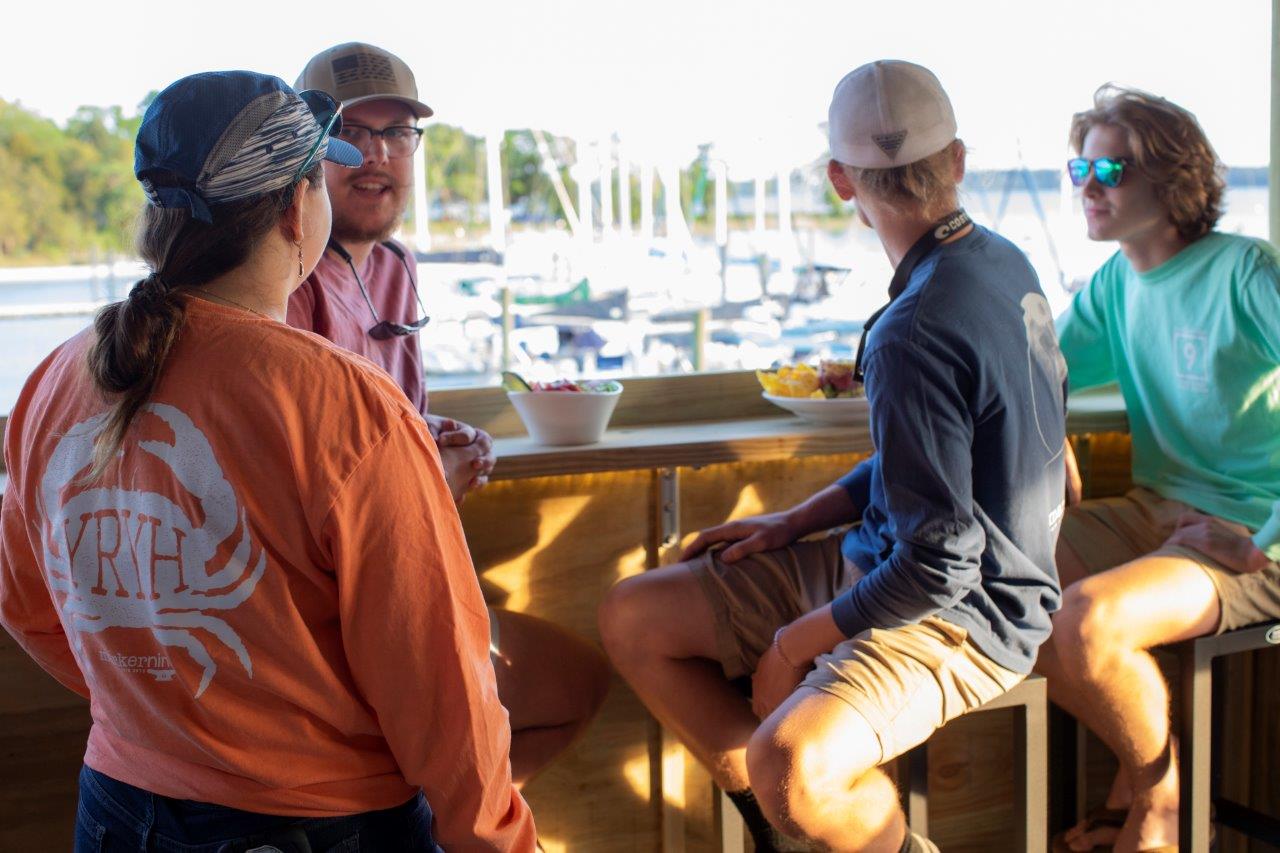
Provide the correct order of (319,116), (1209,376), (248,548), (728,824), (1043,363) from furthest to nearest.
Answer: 1. (1209,376)
2. (728,824)
3. (1043,363)
4. (319,116)
5. (248,548)

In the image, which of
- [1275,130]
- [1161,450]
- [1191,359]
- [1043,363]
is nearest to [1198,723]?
[1161,450]

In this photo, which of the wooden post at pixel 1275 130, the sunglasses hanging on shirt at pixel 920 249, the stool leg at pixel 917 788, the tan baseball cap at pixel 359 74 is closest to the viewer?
the sunglasses hanging on shirt at pixel 920 249

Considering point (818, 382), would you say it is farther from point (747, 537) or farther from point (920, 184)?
point (920, 184)

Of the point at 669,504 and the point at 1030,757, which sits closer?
the point at 1030,757

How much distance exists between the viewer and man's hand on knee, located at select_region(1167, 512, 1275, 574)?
194 cm

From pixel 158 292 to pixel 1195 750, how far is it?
1730 mm

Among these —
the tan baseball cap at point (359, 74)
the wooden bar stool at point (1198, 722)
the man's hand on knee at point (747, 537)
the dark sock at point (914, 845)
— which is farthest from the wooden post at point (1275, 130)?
the tan baseball cap at point (359, 74)

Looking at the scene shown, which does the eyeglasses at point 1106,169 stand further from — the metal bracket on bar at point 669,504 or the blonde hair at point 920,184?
the metal bracket on bar at point 669,504

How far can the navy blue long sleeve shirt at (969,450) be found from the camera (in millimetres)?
1482

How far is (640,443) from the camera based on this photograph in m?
1.96

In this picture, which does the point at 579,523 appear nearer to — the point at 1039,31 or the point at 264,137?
the point at 264,137

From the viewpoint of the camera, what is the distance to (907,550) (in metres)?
1.51

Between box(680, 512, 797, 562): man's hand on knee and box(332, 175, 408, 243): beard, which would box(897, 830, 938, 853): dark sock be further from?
box(332, 175, 408, 243): beard

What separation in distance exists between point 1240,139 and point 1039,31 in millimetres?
3382
